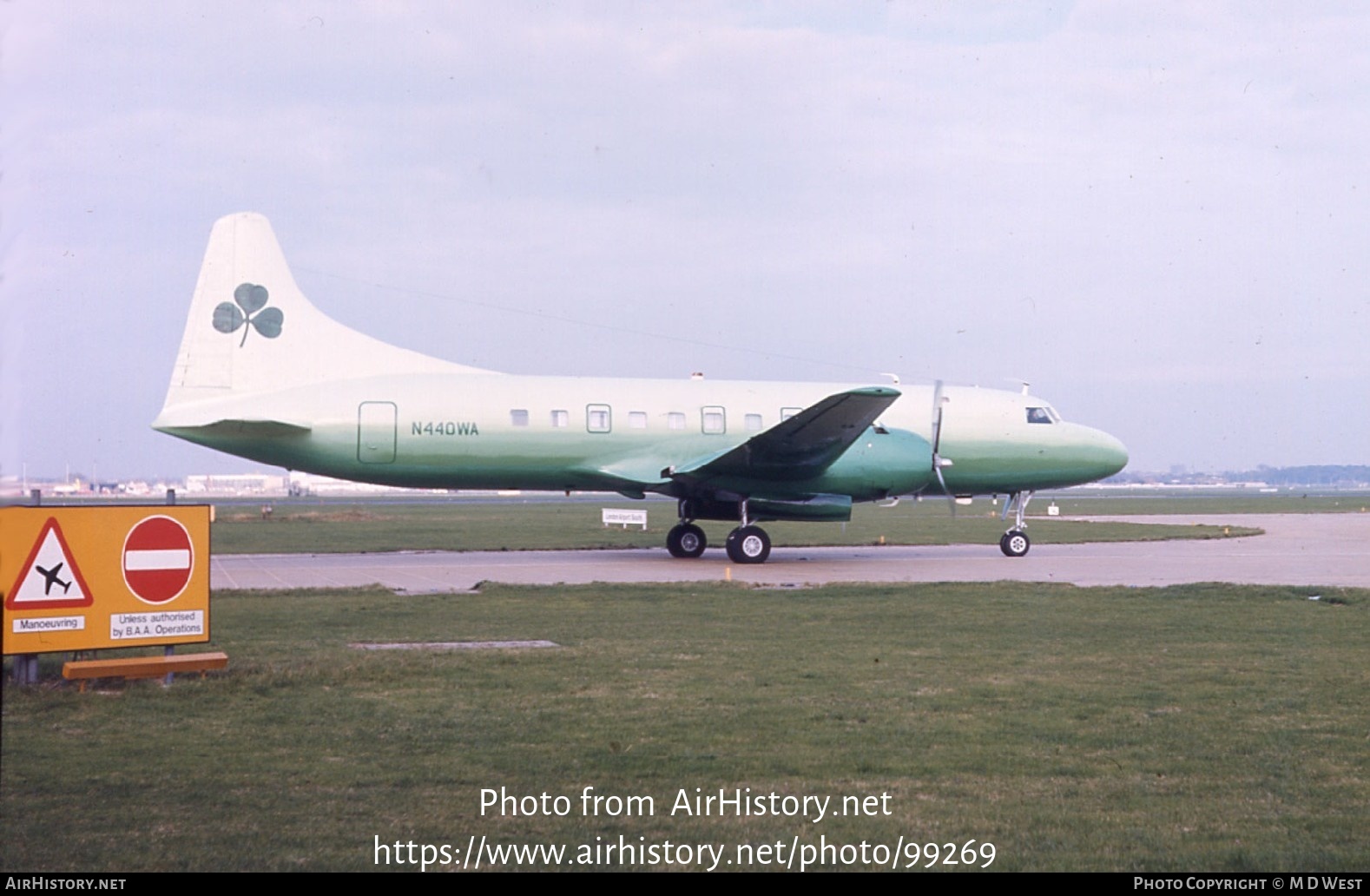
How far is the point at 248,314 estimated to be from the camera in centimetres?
2542

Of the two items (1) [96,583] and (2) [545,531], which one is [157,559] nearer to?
(1) [96,583]

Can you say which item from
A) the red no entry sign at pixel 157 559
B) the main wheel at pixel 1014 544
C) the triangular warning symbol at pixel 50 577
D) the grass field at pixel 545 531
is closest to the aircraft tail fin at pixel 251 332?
the grass field at pixel 545 531

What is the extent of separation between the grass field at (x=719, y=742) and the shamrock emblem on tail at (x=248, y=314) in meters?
11.3

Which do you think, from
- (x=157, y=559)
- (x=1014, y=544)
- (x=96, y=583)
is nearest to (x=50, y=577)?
(x=96, y=583)

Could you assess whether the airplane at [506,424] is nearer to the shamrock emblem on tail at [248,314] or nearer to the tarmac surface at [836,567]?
the shamrock emblem on tail at [248,314]

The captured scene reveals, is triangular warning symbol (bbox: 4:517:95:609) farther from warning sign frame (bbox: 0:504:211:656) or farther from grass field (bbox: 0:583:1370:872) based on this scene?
grass field (bbox: 0:583:1370:872)

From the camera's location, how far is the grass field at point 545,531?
111 ft

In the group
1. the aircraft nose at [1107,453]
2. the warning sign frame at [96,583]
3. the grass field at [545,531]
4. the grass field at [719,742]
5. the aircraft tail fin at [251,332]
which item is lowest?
the grass field at [719,742]

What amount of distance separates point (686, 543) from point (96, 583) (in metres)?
18.2

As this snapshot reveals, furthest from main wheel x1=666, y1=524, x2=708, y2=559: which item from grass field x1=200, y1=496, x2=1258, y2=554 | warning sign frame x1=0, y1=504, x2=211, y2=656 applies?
warning sign frame x1=0, y1=504, x2=211, y2=656

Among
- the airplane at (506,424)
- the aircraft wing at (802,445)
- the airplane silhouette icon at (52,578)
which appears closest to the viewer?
the airplane silhouette icon at (52,578)

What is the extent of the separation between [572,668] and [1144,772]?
5.78 metres
